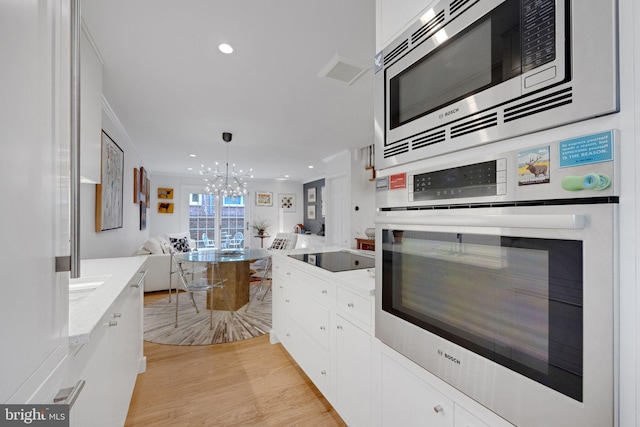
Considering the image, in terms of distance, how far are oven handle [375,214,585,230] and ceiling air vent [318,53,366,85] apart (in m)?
1.64

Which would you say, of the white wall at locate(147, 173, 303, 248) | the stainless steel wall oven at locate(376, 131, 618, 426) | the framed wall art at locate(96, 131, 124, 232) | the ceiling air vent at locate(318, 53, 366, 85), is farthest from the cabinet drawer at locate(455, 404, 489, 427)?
the white wall at locate(147, 173, 303, 248)

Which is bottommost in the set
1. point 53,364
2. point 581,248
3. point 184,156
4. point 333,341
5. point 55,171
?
point 333,341

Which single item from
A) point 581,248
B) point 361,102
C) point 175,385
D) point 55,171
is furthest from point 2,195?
point 361,102

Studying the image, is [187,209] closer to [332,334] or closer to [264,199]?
[264,199]

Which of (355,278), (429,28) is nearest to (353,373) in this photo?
(355,278)

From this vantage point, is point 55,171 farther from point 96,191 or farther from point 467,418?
point 96,191

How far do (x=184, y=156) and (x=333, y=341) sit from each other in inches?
195

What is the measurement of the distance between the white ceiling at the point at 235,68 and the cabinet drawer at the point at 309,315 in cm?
180

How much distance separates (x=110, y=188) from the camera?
320 cm

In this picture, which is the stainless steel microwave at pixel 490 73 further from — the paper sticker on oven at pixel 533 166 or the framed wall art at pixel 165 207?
the framed wall art at pixel 165 207

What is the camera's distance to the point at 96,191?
2.84 m

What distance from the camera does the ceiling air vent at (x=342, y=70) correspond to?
2111mm

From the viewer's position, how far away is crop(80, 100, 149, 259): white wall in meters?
2.60

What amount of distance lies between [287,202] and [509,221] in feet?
27.9
